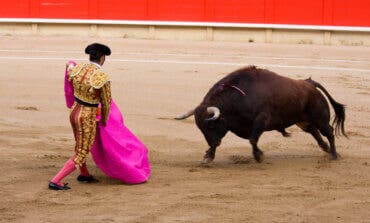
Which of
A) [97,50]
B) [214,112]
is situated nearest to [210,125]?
[214,112]

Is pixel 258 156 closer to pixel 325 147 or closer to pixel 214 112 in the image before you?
pixel 214 112

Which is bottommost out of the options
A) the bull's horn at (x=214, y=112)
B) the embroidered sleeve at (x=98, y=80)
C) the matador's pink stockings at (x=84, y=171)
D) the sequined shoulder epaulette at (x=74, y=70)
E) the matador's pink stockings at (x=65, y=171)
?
the matador's pink stockings at (x=84, y=171)

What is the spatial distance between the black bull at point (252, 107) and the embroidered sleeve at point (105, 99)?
2.91 ft

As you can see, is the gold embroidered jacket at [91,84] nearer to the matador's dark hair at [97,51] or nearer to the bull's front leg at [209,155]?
the matador's dark hair at [97,51]

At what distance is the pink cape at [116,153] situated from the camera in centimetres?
570

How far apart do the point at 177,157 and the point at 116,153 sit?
1081mm

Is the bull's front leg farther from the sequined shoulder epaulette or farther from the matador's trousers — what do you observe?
the sequined shoulder epaulette

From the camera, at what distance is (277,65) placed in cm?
1212

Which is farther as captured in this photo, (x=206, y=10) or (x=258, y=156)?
(x=206, y=10)

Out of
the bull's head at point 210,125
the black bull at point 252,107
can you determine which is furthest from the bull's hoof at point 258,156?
the bull's head at point 210,125

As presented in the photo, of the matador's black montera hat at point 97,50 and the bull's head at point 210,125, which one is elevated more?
the matador's black montera hat at point 97,50

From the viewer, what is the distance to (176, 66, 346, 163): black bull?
20.5ft

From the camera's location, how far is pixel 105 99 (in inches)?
211

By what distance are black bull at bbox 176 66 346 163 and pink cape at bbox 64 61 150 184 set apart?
57 cm
